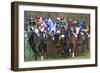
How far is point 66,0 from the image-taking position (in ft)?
6.56

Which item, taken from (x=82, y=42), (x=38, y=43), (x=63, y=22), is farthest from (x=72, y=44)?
(x=38, y=43)

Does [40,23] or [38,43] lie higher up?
[40,23]

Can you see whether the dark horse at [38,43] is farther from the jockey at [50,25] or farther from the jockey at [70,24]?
the jockey at [70,24]

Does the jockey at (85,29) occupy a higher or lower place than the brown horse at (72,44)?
higher

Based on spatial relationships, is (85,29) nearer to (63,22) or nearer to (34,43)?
(63,22)

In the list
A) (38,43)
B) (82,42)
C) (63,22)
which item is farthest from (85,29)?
(38,43)

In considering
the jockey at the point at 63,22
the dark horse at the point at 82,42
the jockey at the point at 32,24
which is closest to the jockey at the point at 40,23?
the jockey at the point at 32,24

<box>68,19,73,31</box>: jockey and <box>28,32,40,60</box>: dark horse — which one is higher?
<box>68,19,73,31</box>: jockey

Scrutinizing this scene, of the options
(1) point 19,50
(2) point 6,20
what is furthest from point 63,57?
(2) point 6,20

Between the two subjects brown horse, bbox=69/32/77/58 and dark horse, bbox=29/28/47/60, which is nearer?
dark horse, bbox=29/28/47/60

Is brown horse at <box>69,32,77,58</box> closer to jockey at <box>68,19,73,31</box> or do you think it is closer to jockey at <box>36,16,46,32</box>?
jockey at <box>68,19,73,31</box>

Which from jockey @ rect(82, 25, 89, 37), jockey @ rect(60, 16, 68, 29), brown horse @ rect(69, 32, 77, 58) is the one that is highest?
jockey @ rect(60, 16, 68, 29)

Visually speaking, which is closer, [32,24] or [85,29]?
[32,24]

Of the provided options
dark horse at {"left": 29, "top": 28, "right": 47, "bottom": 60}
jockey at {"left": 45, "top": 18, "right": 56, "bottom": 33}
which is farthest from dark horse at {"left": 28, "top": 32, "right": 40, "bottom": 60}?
jockey at {"left": 45, "top": 18, "right": 56, "bottom": 33}
